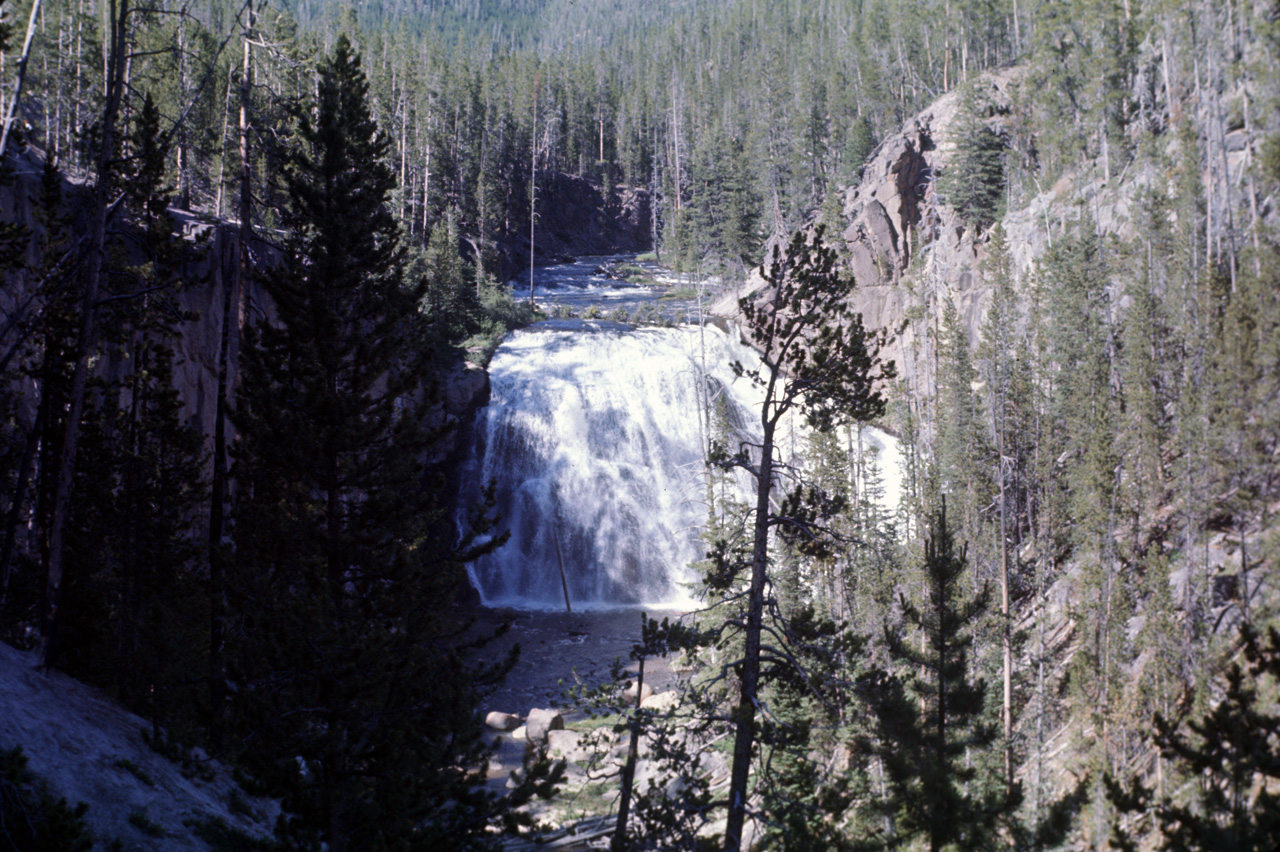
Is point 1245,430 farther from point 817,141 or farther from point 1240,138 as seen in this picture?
point 817,141

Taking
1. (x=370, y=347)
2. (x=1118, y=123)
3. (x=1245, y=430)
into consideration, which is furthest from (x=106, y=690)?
(x=1118, y=123)

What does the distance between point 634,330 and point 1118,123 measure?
32.7 metres

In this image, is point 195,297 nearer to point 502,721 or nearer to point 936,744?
point 502,721

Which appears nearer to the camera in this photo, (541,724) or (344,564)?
(344,564)

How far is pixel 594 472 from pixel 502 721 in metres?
16.9

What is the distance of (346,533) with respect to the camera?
11.1 m

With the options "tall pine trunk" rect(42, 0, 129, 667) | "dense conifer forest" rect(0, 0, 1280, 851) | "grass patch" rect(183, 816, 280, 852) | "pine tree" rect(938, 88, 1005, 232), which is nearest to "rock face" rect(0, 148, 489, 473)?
"dense conifer forest" rect(0, 0, 1280, 851)

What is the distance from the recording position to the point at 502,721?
85.2 ft

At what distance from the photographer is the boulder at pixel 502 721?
84.7 feet

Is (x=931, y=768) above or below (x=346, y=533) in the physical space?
below

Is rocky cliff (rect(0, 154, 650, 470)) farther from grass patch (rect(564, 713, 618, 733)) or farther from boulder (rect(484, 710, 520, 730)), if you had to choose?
grass patch (rect(564, 713, 618, 733))

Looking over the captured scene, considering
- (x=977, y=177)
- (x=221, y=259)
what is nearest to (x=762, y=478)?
(x=221, y=259)

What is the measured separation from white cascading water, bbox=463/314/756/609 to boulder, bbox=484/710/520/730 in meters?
10.6

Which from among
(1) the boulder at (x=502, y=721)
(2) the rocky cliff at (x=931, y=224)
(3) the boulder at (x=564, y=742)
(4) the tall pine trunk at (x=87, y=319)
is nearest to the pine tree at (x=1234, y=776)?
(4) the tall pine trunk at (x=87, y=319)
